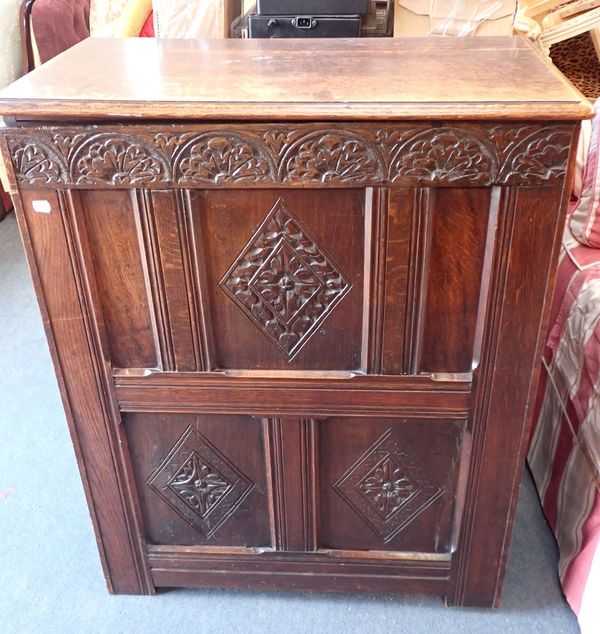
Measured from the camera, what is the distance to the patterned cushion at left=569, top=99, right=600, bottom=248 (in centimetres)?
142

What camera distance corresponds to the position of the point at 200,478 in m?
1.23

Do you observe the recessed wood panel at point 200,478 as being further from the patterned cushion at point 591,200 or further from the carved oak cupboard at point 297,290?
the patterned cushion at point 591,200

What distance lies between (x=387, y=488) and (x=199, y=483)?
0.33m

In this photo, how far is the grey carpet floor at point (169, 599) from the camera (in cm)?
131

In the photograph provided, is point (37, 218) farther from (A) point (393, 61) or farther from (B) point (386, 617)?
(B) point (386, 617)

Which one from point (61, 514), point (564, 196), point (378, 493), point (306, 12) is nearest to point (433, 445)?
point (378, 493)

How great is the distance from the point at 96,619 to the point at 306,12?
1.34 m

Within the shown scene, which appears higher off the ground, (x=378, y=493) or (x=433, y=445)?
(x=433, y=445)

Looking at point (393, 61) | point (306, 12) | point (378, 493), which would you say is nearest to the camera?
point (393, 61)

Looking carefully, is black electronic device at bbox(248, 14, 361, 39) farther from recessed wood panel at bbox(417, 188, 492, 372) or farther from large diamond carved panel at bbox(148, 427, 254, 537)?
large diamond carved panel at bbox(148, 427, 254, 537)

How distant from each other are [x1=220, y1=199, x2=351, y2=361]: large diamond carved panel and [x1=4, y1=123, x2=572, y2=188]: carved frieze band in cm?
8

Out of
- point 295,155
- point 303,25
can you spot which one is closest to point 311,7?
point 303,25

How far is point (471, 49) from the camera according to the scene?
115 centimetres

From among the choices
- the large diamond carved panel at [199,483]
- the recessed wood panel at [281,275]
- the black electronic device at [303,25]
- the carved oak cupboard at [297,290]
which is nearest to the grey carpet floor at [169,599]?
the carved oak cupboard at [297,290]
